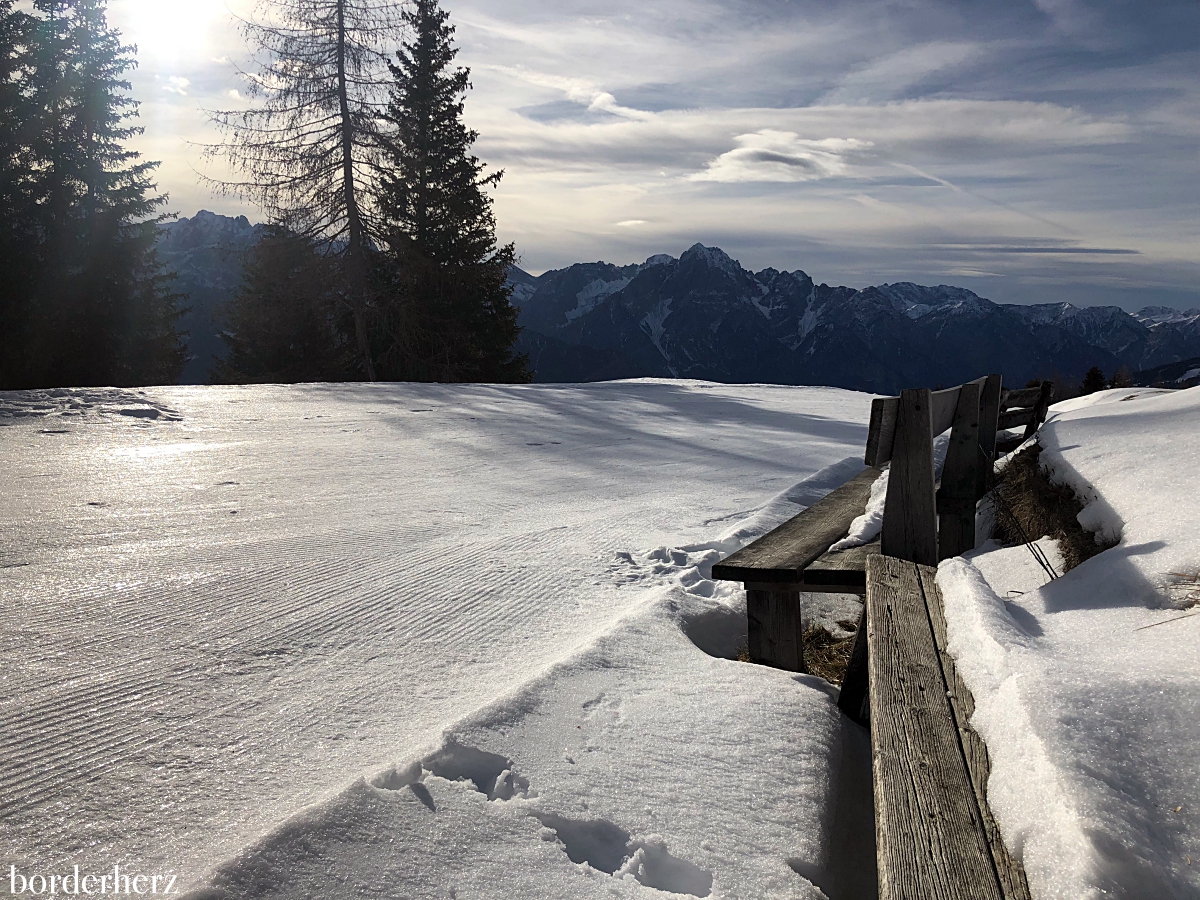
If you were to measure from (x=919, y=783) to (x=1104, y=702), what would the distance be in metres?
0.38

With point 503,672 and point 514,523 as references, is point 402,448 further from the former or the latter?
point 503,672

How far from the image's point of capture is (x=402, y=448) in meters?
6.08

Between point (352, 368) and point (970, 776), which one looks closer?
point (970, 776)

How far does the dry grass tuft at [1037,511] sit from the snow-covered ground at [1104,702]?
213 millimetres

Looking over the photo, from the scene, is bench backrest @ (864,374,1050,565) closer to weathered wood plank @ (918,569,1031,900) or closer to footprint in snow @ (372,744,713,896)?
weathered wood plank @ (918,569,1031,900)

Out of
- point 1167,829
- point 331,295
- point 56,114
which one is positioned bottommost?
point 1167,829

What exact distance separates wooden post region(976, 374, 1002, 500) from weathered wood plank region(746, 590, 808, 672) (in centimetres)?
235

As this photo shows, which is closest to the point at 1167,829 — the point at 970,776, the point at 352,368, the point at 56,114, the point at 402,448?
the point at 970,776

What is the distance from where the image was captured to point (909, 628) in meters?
2.03

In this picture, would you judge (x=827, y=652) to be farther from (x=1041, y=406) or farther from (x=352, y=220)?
(x=352, y=220)

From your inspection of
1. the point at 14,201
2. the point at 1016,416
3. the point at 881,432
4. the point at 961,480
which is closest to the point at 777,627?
the point at 881,432

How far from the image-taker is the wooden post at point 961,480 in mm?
3723

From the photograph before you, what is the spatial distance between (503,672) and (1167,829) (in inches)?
70.1

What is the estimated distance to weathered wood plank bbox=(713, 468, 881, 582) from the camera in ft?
8.76
